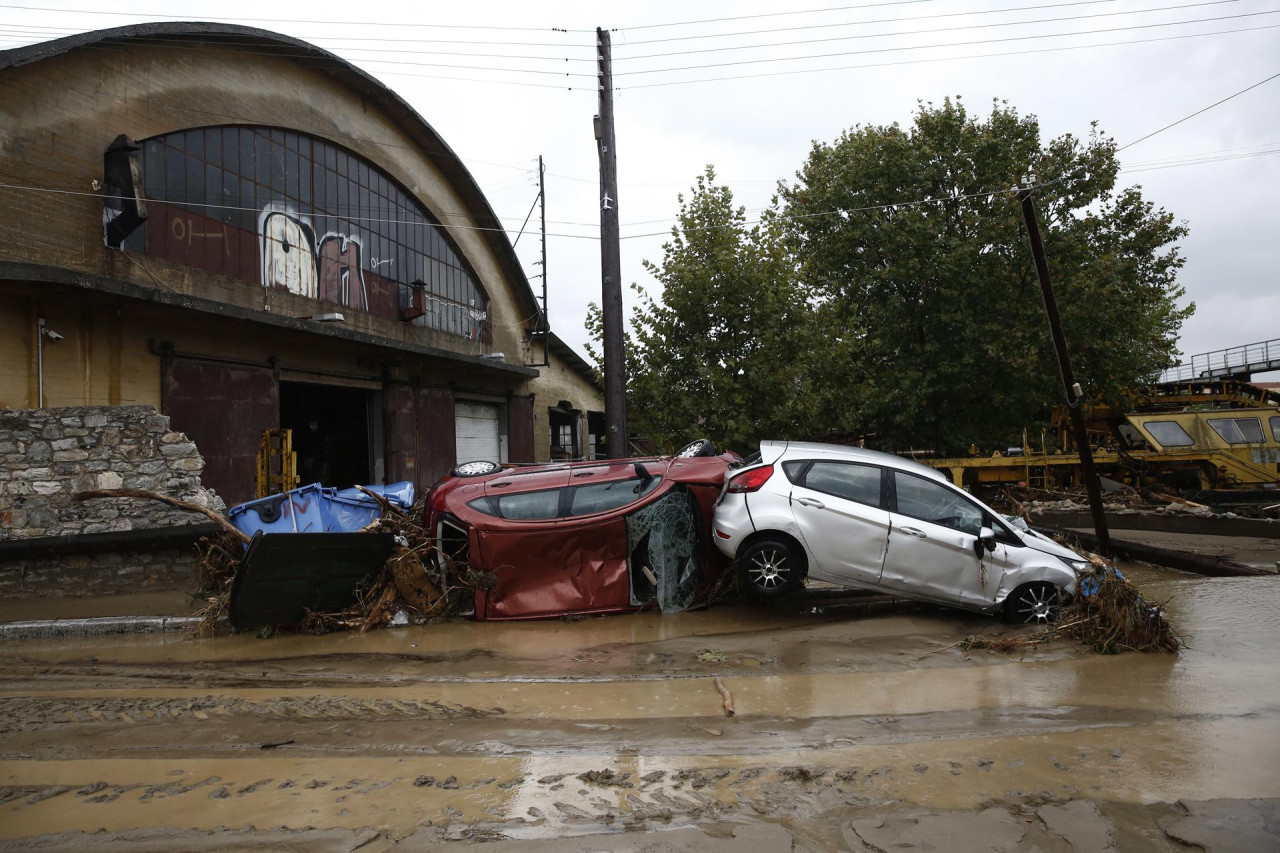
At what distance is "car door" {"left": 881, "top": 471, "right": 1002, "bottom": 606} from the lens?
7.36 metres

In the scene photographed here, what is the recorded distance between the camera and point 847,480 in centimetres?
767

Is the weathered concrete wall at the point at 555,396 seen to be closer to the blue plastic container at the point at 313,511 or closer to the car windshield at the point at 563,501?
the blue plastic container at the point at 313,511

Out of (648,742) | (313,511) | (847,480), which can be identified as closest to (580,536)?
(847,480)

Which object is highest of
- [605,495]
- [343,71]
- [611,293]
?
[343,71]

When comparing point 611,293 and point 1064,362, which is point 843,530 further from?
point 611,293

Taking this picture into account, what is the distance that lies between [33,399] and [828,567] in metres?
10.8

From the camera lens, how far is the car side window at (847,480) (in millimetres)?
7594

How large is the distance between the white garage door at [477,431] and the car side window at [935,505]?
47.8 ft

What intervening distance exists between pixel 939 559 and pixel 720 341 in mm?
8553

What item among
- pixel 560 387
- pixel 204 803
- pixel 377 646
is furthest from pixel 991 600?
pixel 560 387

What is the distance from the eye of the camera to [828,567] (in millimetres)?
7477

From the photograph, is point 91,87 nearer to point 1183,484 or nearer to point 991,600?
point 991,600

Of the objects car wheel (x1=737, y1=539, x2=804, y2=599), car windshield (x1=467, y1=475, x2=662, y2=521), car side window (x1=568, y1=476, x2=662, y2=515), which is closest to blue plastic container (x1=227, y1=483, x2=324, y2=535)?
car windshield (x1=467, y1=475, x2=662, y2=521)

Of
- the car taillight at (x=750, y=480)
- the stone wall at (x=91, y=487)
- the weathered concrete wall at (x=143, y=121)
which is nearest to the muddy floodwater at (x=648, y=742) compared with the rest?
the car taillight at (x=750, y=480)
